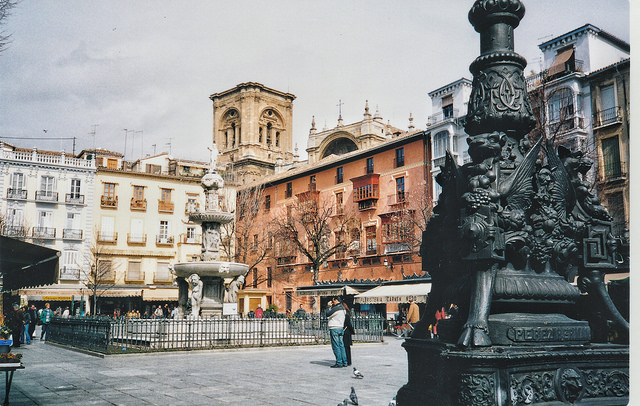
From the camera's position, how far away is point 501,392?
3686 mm

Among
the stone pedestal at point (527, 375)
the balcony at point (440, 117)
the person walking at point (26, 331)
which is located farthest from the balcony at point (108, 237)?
the stone pedestal at point (527, 375)

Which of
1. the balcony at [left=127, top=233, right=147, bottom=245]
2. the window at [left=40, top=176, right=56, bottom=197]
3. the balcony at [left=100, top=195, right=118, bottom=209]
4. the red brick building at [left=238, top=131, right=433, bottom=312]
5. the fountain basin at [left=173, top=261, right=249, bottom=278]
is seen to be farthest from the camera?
the balcony at [left=127, top=233, right=147, bottom=245]

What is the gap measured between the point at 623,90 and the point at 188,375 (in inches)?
483

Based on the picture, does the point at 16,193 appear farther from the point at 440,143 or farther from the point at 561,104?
the point at 561,104

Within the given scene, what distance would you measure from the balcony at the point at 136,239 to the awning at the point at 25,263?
99.5 feet

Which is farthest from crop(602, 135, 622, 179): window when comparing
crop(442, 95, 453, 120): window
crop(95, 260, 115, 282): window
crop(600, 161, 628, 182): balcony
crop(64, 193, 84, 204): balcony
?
crop(95, 260, 115, 282): window

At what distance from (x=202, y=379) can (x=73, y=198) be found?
2923cm

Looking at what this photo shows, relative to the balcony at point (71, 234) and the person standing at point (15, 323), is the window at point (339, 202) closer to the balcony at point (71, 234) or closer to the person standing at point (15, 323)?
the balcony at point (71, 234)

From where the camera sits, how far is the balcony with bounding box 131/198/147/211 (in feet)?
131

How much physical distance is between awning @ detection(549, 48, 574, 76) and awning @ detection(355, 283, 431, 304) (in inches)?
342

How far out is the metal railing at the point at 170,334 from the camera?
1346 cm

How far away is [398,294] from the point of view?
73.9 feet

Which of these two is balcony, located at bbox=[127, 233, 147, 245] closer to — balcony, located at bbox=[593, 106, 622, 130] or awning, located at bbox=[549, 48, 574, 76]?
awning, located at bbox=[549, 48, 574, 76]

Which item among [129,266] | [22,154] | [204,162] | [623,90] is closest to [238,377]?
[623,90]
